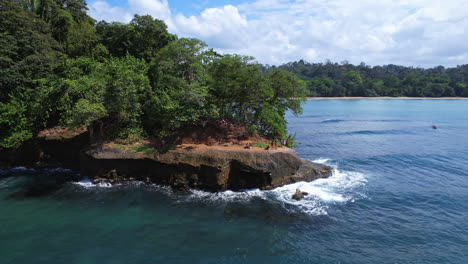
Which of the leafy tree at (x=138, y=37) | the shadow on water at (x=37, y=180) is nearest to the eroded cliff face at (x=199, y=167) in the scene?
the shadow on water at (x=37, y=180)

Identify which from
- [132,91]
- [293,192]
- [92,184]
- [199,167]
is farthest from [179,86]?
[293,192]

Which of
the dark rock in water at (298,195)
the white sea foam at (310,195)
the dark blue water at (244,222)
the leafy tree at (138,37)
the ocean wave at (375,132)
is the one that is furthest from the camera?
the ocean wave at (375,132)

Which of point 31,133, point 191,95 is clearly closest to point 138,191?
point 191,95

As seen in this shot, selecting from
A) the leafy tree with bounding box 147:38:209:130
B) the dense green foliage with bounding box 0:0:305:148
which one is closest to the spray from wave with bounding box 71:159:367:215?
the dense green foliage with bounding box 0:0:305:148

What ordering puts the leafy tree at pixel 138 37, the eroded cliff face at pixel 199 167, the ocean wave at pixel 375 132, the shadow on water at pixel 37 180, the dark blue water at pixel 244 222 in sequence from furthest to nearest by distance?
1. the ocean wave at pixel 375 132
2. the leafy tree at pixel 138 37
3. the eroded cliff face at pixel 199 167
4. the shadow on water at pixel 37 180
5. the dark blue water at pixel 244 222

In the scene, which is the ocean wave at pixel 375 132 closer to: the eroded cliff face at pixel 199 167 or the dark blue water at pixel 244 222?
the dark blue water at pixel 244 222

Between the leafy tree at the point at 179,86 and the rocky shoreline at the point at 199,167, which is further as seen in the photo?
the leafy tree at the point at 179,86

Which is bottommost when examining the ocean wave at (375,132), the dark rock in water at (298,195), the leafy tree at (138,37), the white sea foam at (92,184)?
the dark rock in water at (298,195)

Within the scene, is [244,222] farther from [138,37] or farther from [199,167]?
→ [138,37]
